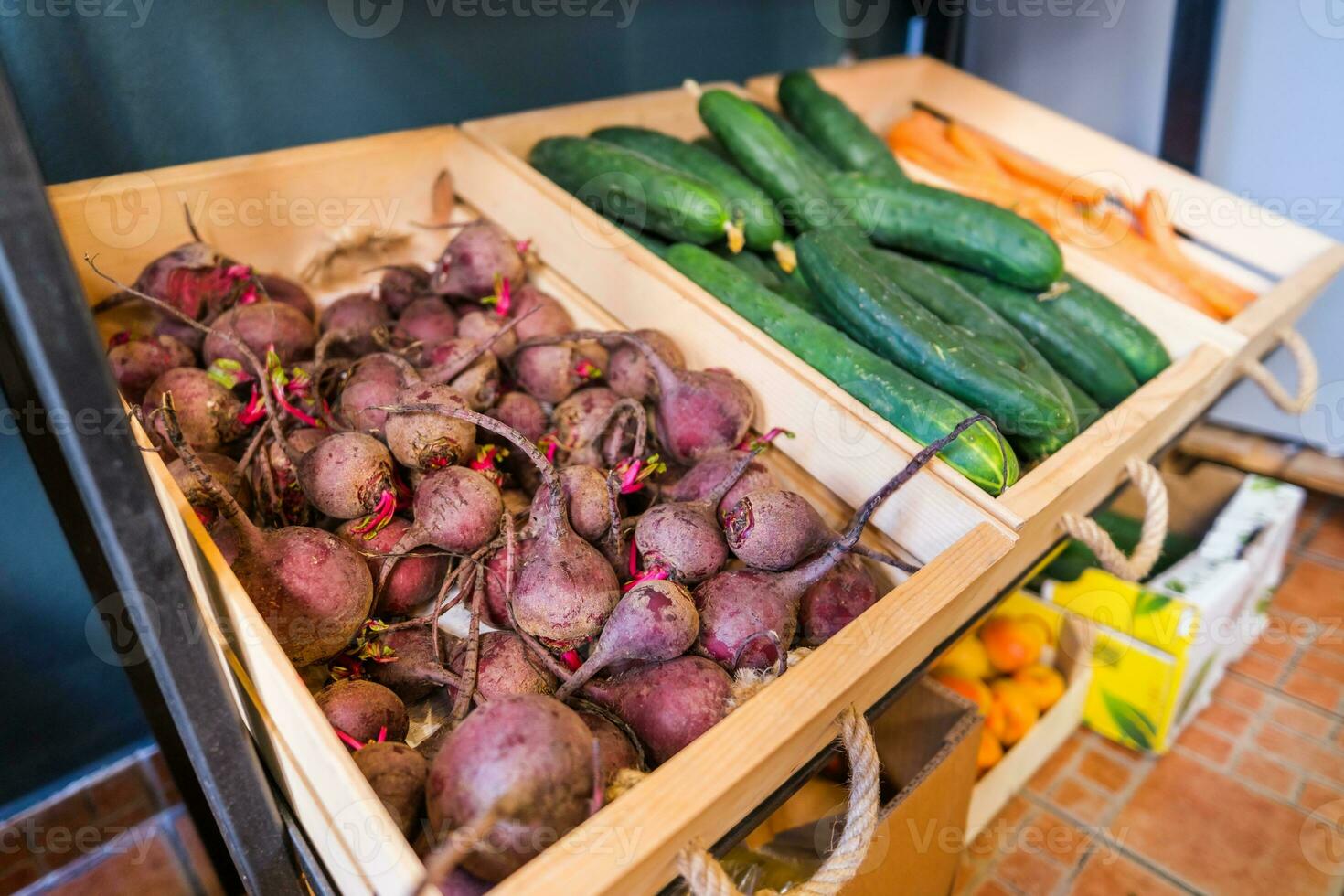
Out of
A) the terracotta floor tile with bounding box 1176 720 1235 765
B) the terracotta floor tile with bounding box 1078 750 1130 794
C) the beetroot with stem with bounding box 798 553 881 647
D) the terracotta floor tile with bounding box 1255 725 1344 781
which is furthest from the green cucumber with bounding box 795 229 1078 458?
the terracotta floor tile with bounding box 1255 725 1344 781

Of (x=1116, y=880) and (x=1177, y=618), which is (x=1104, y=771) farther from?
(x=1177, y=618)

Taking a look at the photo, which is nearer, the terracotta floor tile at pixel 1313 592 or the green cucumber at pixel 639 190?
the green cucumber at pixel 639 190

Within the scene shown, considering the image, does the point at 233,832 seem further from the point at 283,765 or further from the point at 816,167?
the point at 816,167

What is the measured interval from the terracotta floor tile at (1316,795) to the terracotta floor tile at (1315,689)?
0.26m

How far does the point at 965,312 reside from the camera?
152cm

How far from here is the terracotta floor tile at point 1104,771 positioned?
1858 mm

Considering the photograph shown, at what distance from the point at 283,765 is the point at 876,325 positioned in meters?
1.01

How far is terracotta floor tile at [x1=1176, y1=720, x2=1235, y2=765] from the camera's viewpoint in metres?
1.92

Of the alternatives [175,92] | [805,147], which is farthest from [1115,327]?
[175,92]

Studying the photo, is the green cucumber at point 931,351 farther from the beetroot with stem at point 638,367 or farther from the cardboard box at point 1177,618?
the cardboard box at point 1177,618

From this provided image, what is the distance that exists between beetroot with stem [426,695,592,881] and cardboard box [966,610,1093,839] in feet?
3.85

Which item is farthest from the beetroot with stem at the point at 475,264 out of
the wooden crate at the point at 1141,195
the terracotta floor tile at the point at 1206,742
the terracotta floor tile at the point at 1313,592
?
the terracotta floor tile at the point at 1313,592

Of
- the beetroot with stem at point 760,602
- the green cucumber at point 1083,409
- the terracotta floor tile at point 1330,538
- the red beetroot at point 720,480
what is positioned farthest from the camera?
the terracotta floor tile at point 1330,538

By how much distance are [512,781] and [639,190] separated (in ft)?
3.63
